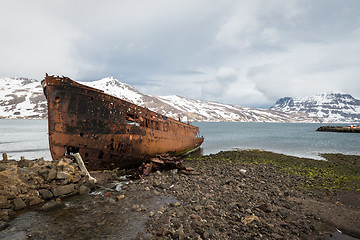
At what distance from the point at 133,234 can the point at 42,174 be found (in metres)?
5.18

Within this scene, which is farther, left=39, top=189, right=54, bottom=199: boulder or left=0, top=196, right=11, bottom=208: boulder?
left=39, top=189, right=54, bottom=199: boulder

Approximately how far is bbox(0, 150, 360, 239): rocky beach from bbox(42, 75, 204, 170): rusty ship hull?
1260 mm

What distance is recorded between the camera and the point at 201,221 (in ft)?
18.2

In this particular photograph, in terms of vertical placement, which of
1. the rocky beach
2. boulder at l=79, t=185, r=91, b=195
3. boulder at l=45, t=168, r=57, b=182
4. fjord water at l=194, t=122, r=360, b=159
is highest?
boulder at l=45, t=168, r=57, b=182

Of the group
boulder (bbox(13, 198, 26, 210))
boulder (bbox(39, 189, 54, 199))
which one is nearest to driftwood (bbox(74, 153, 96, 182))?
boulder (bbox(39, 189, 54, 199))

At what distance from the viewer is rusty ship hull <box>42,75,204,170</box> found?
31.6ft

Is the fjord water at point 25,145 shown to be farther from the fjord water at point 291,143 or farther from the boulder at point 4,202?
the fjord water at point 291,143

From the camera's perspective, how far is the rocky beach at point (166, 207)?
5203 millimetres

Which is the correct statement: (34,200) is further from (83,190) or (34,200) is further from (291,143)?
(291,143)

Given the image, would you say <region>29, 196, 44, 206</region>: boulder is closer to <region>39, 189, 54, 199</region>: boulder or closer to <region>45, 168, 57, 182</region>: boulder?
<region>39, 189, 54, 199</region>: boulder

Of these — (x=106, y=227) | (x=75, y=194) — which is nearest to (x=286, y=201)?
(x=106, y=227)

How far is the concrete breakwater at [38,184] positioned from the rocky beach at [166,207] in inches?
1.1

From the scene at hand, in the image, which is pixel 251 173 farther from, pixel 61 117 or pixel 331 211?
pixel 61 117

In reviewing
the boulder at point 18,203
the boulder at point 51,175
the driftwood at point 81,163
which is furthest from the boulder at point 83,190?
the boulder at point 18,203
